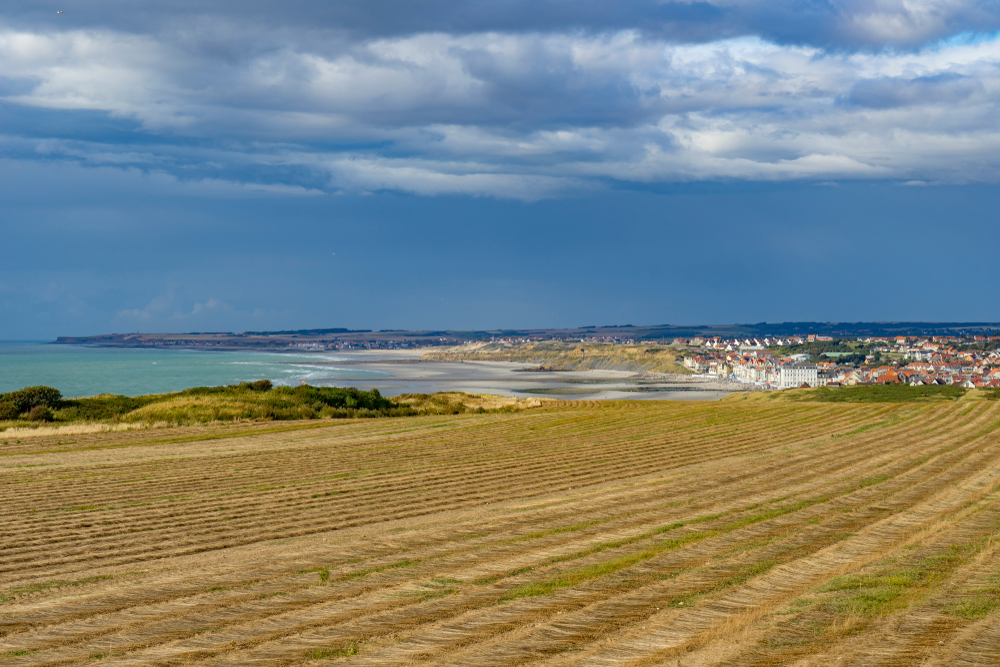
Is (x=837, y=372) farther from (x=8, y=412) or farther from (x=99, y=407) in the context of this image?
(x=8, y=412)

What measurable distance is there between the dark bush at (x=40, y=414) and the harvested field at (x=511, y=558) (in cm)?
1458

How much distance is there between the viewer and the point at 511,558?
13078 mm

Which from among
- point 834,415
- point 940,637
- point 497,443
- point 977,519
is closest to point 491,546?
point 940,637

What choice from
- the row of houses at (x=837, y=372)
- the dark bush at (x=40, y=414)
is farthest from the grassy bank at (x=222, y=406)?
the row of houses at (x=837, y=372)

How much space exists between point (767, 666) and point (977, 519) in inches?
362

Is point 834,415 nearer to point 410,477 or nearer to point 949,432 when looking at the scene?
point 949,432

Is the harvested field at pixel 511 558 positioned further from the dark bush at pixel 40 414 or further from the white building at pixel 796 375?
the white building at pixel 796 375

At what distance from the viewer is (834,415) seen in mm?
41406

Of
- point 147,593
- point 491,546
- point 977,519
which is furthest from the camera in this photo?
point 977,519

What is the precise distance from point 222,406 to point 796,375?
119 metres

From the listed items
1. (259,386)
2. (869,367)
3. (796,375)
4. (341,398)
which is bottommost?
(796,375)

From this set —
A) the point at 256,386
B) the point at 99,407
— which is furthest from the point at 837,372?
the point at 99,407

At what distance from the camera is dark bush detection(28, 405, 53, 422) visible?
136 feet

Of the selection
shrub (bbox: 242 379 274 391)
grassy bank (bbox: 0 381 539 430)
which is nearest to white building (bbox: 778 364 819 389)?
grassy bank (bbox: 0 381 539 430)
